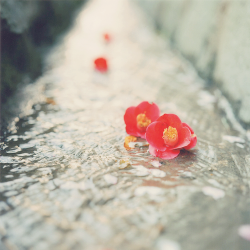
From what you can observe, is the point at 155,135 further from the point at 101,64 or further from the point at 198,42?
the point at 198,42

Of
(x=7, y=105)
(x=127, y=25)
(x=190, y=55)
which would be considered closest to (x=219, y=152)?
(x=7, y=105)

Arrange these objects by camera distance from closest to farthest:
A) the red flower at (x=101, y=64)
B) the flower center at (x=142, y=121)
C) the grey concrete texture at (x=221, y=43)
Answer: the flower center at (x=142, y=121)
the grey concrete texture at (x=221, y=43)
the red flower at (x=101, y=64)

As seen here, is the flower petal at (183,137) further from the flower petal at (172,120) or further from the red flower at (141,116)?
the red flower at (141,116)

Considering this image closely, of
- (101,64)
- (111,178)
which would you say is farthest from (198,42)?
(111,178)

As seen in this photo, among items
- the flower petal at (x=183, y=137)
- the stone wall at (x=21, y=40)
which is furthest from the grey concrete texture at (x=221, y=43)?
the stone wall at (x=21, y=40)

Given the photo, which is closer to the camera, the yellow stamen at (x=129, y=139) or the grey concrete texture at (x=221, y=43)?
the yellow stamen at (x=129, y=139)

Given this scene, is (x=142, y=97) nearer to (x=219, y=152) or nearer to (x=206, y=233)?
(x=219, y=152)

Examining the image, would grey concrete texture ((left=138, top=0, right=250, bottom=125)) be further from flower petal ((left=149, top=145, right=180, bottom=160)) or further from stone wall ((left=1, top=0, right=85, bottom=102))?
stone wall ((left=1, top=0, right=85, bottom=102))
